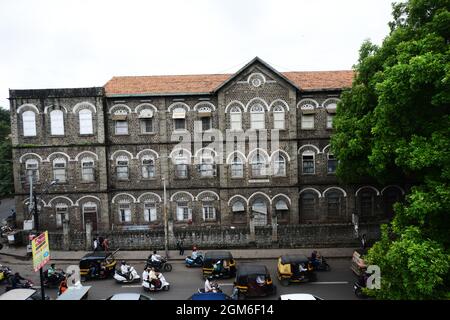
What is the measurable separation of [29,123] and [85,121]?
4.55 meters

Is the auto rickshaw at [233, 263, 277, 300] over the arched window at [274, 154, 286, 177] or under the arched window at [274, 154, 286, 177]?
under

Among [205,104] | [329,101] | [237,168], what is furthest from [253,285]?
[329,101]

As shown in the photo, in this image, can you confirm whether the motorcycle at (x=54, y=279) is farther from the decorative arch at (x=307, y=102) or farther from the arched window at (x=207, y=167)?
the decorative arch at (x=307, y=102)

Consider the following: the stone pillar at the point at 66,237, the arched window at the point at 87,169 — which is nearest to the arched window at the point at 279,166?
the arched window at the point at 87,169

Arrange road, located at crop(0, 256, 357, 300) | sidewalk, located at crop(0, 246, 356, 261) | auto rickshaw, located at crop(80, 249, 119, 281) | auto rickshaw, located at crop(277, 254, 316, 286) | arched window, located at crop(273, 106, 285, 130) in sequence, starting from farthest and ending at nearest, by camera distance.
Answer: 1. arched window, located at crop(273, 106, 285, 130)
2. sidewalk, located at crop(0, 246, 356, 261)
3. auto rickshaw, located at crop(80, 249, 119, 281)
4. auto rickshaw, located at crop(277, 254, 316, 286)
5. road, located at crop(0, 256, 357, 300)

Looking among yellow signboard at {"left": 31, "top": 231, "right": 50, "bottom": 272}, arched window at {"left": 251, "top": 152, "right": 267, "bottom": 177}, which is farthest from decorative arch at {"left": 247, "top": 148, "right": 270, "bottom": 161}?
yellow signboard at {"left": 31, "top": 231, "right": 50, "bottom": 272}

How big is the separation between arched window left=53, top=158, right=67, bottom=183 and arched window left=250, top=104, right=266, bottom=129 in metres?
15.6

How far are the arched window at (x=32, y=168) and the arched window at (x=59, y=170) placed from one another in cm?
145

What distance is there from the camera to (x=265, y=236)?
2270cm

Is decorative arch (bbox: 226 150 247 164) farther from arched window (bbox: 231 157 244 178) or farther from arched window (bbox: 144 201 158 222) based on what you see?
arched window (bbox: 144 201 158 222)

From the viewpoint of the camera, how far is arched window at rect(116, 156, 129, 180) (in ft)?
88.4

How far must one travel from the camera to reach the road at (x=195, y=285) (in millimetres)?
15688

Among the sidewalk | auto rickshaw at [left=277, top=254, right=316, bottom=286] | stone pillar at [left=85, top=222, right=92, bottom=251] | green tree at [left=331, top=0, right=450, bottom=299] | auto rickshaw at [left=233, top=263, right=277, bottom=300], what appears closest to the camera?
green tree at [left=331, top=0, right=450, bottom=299]
